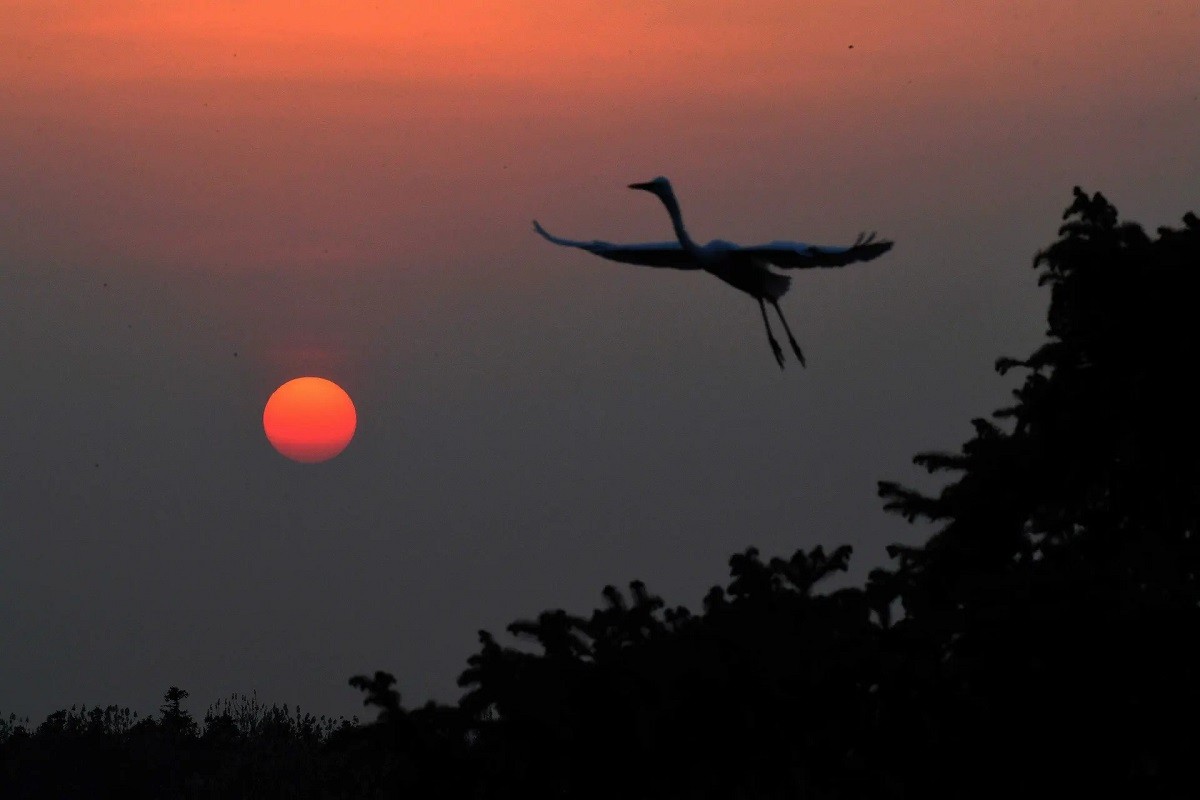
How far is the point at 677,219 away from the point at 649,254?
390 mm

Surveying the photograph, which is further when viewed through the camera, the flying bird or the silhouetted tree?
the flying bird

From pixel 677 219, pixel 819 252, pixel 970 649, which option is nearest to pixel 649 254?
pixel 677 219

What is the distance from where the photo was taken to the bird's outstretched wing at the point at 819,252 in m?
12.6

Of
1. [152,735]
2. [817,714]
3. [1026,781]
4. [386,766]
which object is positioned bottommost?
[1026,781]

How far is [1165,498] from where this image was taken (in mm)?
13156

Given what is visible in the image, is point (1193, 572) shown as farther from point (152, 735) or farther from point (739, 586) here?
point (152, 735)

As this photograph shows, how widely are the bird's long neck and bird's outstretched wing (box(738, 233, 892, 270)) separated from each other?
0.69m

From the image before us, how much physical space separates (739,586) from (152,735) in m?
20.1

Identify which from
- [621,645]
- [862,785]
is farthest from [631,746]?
[862,785]

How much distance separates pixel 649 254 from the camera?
1379cm

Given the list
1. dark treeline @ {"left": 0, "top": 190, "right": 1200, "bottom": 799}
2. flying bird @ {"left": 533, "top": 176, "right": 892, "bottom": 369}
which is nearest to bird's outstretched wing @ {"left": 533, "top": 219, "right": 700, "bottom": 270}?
flying bird @ {"left": 533, "top": 176, "right": 892, "bottom": 369}

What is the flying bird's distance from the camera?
12.7 meters

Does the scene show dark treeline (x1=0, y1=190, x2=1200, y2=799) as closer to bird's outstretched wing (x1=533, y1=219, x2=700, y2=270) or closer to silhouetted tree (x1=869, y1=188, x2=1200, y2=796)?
silhouetted tree (x1=869, y1=188, x2=1200, y2=796)

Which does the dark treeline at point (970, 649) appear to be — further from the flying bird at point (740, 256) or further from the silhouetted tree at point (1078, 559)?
the flying bird at point (740, 256)
